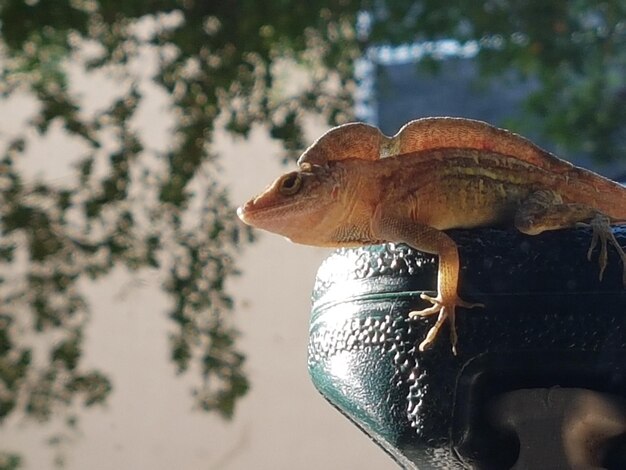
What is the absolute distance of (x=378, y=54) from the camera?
3.08 m

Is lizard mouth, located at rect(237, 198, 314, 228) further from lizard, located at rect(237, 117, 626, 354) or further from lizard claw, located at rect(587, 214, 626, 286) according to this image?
lizard claw, located at rect(587, 214, 626, 286)

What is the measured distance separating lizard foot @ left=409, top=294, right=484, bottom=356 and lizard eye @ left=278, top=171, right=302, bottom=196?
177 mm

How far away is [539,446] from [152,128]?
10.9ft

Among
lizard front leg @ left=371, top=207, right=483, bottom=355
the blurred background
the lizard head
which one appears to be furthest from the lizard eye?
the blurred background

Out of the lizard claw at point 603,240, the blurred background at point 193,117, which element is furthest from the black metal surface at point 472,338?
the blurred background at point 193,117

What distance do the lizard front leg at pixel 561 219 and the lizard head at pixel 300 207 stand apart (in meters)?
0.16

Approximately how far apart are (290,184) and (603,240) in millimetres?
267

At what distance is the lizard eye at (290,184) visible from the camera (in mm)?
A: 822

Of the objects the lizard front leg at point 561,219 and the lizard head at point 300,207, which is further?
the lizard head at point 300,207

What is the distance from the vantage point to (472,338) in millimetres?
682

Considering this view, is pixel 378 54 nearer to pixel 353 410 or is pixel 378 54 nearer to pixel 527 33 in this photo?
pixel 527 33

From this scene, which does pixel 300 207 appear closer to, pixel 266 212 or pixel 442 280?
pixel 266 212

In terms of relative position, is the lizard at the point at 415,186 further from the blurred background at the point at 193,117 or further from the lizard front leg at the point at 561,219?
the blurred background at the point at 193,117

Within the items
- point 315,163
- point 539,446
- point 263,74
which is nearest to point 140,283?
point 263,74
